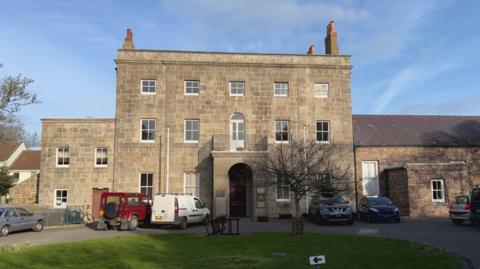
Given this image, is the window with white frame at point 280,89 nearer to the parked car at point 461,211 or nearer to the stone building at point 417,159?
the stone building at point 417,159

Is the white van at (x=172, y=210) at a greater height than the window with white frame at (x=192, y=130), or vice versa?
the window with white frame at (x=192, y=130)

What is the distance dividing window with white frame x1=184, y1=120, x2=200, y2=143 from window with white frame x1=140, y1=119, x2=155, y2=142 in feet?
7.11

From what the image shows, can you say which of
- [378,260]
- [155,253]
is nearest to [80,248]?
[155,253]

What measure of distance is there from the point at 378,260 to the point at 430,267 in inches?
55.7

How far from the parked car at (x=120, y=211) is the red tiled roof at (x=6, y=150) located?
1624 inches

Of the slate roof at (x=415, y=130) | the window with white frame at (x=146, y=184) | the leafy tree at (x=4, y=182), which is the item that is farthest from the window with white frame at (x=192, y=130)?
the leafy tree at (x=4, y=182)

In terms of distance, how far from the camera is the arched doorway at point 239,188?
29281 millimetres

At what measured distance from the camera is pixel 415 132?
35000 mm

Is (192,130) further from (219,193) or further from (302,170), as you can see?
(302,170)

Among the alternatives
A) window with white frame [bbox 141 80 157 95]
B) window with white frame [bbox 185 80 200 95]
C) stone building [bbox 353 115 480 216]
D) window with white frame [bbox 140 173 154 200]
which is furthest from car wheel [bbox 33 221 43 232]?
stone building [bbox 353 115 480 216]

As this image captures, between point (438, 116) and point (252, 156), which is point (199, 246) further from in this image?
point (438, 116)

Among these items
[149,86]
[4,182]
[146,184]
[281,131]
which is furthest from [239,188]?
[4,182]

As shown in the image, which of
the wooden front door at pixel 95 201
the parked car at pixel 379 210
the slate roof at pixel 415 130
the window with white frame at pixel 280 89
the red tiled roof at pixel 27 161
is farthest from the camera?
the red tiled roof at pixel 27 161

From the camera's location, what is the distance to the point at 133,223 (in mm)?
23016
